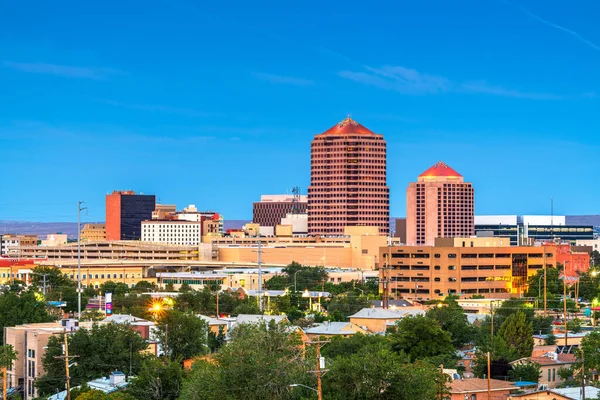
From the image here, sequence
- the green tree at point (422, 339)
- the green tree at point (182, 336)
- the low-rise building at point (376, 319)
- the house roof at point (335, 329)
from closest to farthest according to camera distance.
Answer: the green tree at point (182, 336), the green tree at point (422, 339), the house roof at point (335, 329), the low-rise building at point (376, 319)

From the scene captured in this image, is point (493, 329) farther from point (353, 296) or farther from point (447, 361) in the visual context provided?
point (353, 296)

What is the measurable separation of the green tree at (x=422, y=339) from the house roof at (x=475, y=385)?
19.3 meters

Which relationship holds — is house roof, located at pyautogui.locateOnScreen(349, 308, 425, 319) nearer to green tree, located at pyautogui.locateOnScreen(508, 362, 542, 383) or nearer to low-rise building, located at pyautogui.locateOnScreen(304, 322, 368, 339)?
low-rise building, located at pyautogui.locateOnScreen(304, 322, 368, 339)

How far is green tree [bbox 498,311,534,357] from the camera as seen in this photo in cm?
10328

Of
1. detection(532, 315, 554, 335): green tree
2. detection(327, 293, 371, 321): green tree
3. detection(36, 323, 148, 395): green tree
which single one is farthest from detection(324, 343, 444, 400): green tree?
detection(327, 293, 371, 321): green tree

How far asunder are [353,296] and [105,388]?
100m

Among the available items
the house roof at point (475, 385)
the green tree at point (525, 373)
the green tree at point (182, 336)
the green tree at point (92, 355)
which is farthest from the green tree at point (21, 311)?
the house roof at point (475, 385)

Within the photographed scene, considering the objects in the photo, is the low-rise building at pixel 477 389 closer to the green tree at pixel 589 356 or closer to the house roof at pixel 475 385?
the house roof at pixel 475 385

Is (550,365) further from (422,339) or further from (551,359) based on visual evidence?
(422,339)

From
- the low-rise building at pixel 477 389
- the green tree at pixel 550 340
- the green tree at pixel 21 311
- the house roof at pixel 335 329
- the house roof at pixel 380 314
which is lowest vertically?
the low-rise building at pixel 477 389

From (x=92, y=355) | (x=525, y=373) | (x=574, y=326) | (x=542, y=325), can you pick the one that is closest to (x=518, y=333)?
(x=574, y=326)

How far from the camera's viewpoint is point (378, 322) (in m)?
127

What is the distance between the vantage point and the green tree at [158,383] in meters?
77.1

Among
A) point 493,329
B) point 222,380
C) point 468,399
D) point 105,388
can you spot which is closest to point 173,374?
point 105,388
